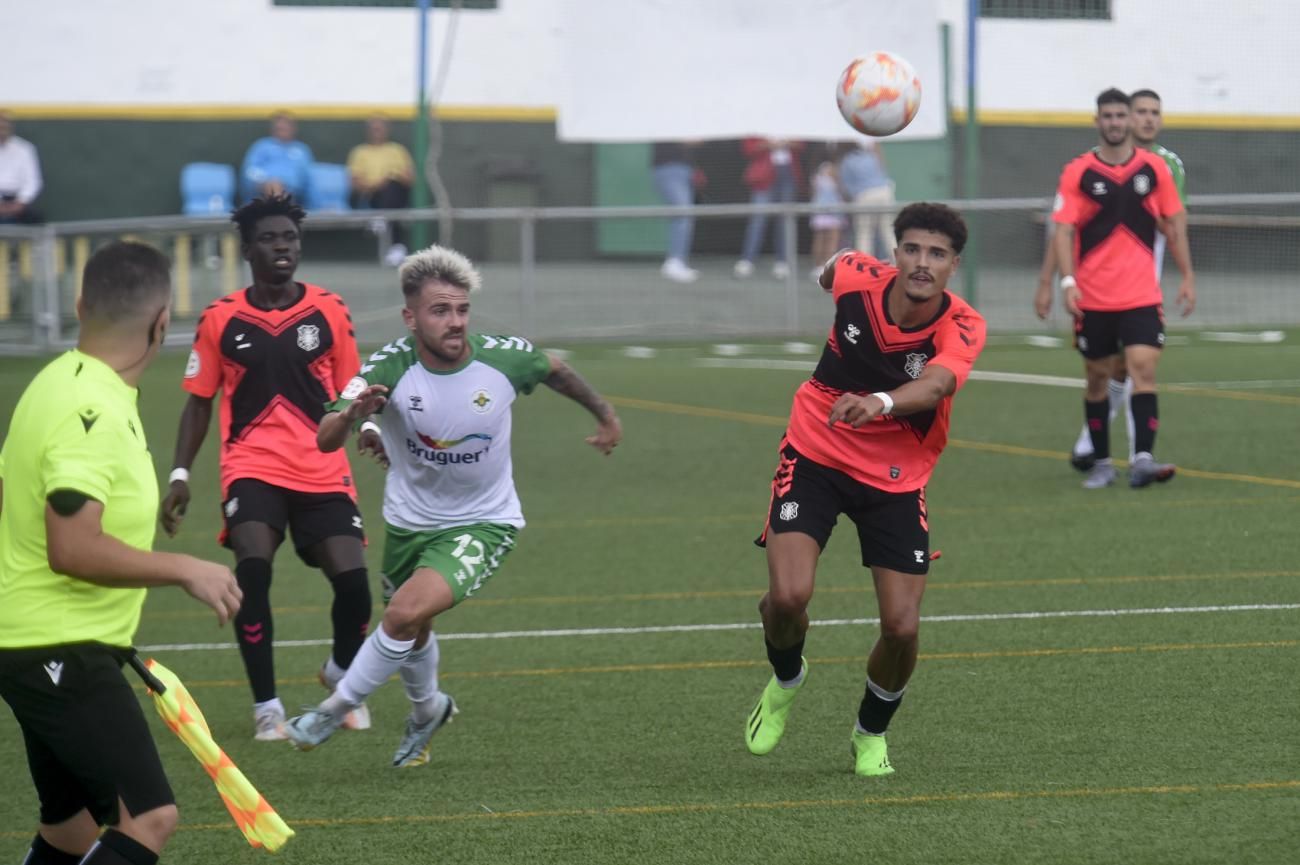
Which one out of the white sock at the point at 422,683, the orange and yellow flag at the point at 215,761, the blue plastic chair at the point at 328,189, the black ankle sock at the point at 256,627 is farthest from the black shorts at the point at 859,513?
the blue plastic chair at the point at 328,189

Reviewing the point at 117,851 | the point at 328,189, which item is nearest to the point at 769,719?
the point at 117,851

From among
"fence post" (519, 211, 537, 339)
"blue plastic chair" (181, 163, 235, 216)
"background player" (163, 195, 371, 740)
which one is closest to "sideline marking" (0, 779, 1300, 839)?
"background player" (163, 195, 371, 740)

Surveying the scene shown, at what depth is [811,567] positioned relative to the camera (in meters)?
6.68

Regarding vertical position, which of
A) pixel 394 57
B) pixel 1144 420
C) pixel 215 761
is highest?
pixel 394 57

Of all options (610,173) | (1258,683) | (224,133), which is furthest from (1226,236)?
(1258,683)

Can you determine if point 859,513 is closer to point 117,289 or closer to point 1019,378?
point 117,289

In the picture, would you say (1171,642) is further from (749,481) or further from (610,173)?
(610,173)

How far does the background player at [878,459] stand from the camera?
21.6 ft

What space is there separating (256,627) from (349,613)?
1.26ft

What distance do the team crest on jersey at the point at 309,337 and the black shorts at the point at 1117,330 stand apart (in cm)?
573

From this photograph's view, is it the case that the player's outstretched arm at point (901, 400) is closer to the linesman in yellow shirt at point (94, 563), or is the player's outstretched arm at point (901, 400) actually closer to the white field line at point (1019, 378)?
the linesman in yellow shirt at point (94, 563)

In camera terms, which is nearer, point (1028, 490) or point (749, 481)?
point (1028, 490)

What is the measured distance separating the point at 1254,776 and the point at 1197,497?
5.67 meters

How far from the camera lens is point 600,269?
21.7 m
